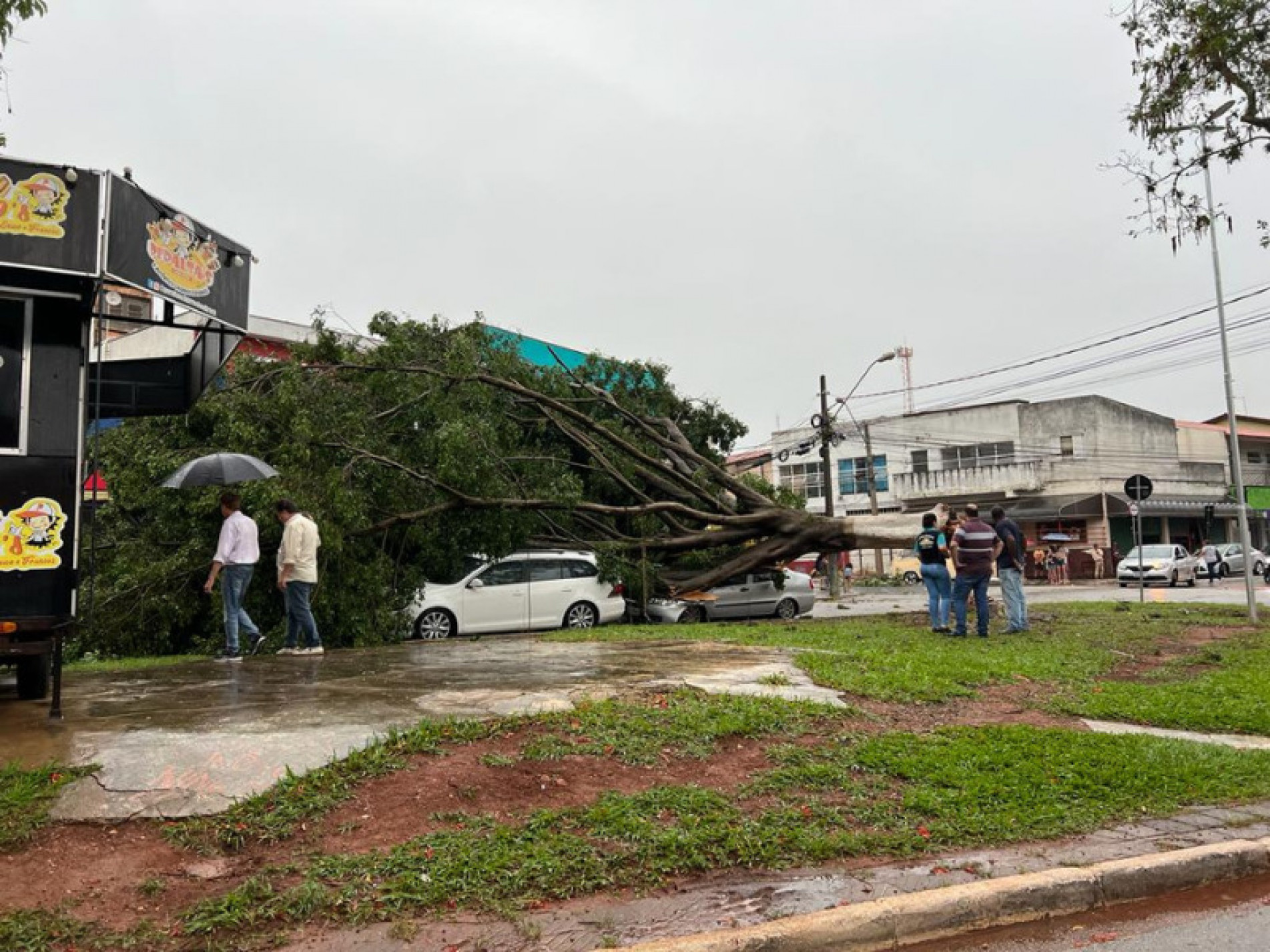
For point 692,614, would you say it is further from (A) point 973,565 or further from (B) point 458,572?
(A) point 973,565

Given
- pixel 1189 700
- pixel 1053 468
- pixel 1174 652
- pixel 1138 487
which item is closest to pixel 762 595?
pixel 1138 487

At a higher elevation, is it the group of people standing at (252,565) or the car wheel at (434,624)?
the group of people standing at (252,565)

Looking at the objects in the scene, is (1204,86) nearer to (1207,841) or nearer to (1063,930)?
(1207,841)

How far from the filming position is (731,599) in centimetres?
1856

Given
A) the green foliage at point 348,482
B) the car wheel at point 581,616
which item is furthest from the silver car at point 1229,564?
the green foliage at point 348,482

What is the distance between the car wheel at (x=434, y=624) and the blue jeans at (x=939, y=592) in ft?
24.1

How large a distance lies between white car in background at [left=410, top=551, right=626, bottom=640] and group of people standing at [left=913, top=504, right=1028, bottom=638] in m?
5.69

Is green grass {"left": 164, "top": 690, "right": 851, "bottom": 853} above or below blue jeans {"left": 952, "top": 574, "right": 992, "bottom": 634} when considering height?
below

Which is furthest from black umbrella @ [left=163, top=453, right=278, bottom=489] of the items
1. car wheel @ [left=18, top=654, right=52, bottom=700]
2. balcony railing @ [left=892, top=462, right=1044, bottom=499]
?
balcony railing @ [left=892, top=462, right=1044, bottom=499]

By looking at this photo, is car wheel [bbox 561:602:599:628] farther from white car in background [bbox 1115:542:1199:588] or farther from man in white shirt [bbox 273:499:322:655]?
white car in background [bbox 1115:542:1199:588]

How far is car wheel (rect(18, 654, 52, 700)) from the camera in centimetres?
669

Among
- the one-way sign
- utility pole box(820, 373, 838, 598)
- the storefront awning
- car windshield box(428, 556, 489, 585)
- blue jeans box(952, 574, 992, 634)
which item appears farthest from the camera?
the storefront awning

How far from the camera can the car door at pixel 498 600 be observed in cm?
1441

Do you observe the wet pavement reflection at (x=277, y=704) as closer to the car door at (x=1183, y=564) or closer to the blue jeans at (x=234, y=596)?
the blue jeans at (x=234, y=596)
